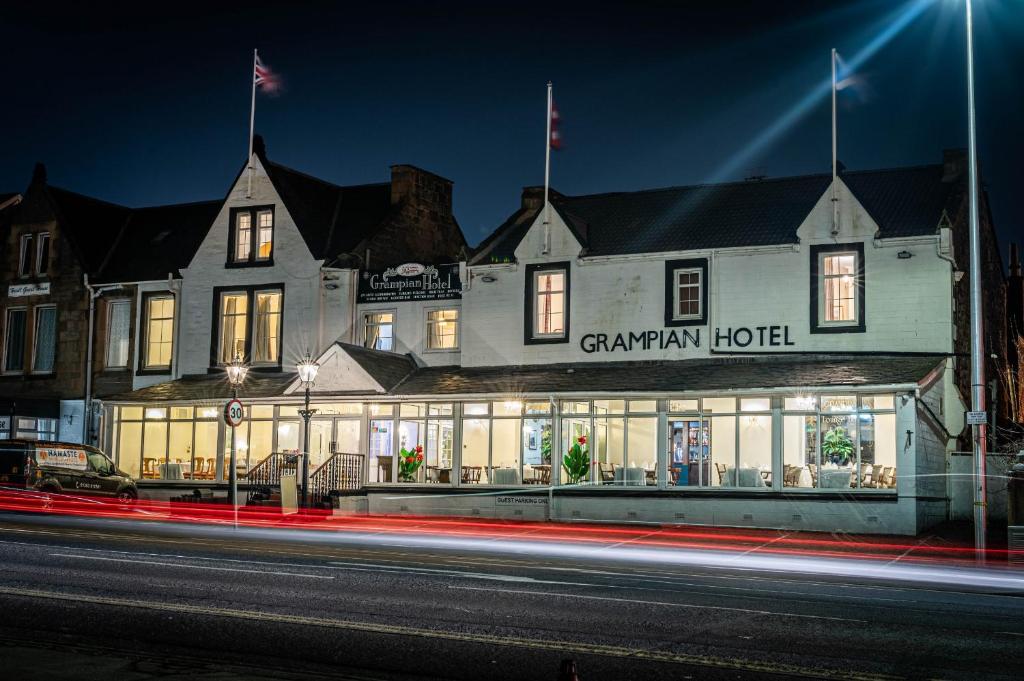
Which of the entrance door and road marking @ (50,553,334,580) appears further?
the entrance door

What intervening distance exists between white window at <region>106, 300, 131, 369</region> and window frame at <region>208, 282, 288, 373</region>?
3974 mm

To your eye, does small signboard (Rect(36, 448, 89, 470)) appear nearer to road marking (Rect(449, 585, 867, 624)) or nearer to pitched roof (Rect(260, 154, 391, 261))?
pitched roof (Rect(260, 154, 391, 261))

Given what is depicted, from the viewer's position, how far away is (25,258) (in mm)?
43250

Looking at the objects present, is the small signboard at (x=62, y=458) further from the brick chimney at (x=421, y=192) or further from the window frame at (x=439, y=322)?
the brick chimney at (x=421, y=192)

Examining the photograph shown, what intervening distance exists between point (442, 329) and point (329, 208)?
7.87m

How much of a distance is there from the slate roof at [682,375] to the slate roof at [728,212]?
3.33m

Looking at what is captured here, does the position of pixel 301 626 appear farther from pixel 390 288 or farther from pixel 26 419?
pixel 26 419

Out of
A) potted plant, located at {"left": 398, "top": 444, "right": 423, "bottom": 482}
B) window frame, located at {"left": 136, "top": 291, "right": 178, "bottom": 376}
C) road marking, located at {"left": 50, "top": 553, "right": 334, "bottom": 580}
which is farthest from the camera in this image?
window frame, located at {"left": 136, "top": 291, "right": 178, "bottom": 376}

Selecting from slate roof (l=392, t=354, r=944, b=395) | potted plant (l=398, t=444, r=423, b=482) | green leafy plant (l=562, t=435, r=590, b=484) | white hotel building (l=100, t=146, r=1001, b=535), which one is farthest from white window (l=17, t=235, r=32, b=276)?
green leafy plant (l=562, t=435, r=590, b=484)

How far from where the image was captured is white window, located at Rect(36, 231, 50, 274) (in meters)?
42.6

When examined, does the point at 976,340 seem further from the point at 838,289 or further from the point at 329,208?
the point at 329,208

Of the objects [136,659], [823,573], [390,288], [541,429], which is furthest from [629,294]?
[136,659]

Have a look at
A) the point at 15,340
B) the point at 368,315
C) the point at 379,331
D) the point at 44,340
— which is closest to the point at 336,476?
the point at 379,331

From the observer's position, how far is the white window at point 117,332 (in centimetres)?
4075
